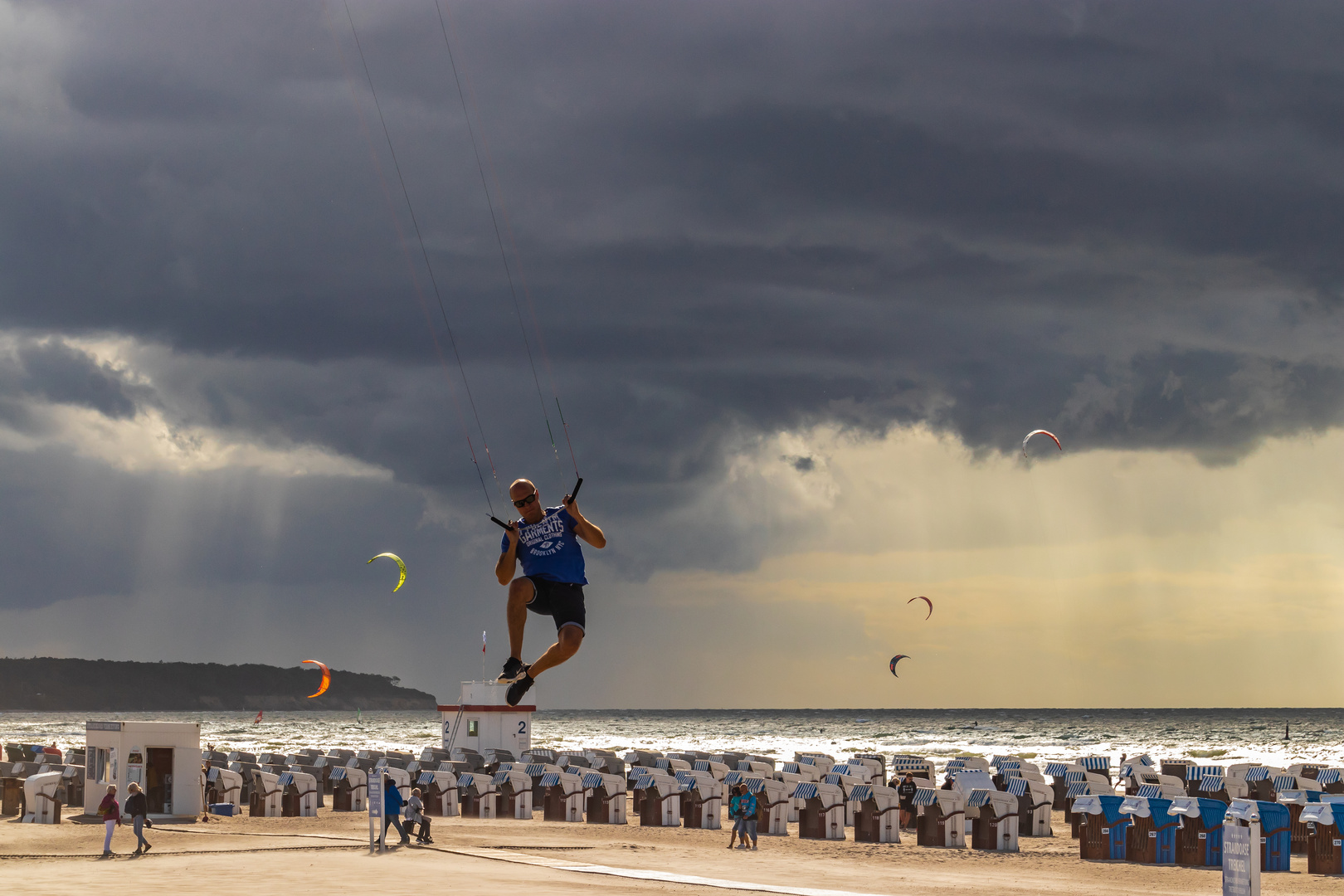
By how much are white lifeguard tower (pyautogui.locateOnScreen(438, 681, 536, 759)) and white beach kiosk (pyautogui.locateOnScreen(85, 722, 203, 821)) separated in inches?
592

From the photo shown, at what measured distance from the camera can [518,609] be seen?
986 centimetres

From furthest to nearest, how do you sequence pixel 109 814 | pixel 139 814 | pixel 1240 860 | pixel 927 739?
pixel 927 739
pixel 139 814
pixel 109 814
pixel 1240 860

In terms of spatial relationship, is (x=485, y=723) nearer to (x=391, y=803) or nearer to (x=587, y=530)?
(x=391, y=803)

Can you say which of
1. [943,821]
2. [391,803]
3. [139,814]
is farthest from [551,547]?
[943,821]

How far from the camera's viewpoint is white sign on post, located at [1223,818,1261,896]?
14.5 metres

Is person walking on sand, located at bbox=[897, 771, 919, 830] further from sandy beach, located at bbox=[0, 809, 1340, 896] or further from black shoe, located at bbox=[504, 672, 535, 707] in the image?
black shoe, located at bbox=[504, 672, 535, 707]

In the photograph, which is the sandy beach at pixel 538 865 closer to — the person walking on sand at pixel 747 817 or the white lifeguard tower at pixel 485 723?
the person walking on sand at pixel 747 817

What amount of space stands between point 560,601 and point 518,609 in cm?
31

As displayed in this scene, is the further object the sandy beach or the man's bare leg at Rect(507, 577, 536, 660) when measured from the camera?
the sandy beach

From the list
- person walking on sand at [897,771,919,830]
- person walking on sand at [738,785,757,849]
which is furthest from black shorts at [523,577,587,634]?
person walking on sand at [897,771,919,830]

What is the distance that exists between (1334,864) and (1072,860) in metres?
4.22

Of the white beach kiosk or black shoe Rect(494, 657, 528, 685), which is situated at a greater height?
black shoe Rect(494, 657, 528, 685)

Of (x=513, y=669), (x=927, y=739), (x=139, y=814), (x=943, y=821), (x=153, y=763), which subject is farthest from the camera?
(x=927, y=739)

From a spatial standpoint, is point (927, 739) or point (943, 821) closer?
point (943, 821)
